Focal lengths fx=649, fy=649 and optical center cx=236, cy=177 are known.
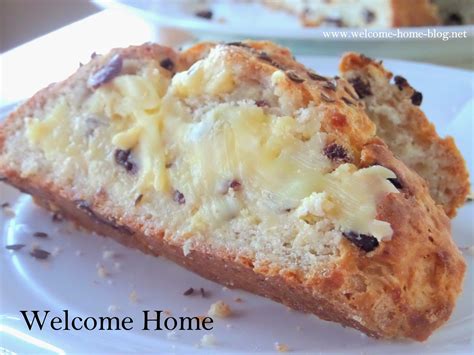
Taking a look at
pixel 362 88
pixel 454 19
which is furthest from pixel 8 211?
pixel 454 19

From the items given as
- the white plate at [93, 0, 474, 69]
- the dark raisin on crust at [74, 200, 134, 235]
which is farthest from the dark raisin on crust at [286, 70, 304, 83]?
the white plate at [93, 0, 474, 69]

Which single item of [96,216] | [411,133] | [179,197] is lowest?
[96,216]

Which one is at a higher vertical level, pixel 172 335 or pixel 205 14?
pixel 205 14

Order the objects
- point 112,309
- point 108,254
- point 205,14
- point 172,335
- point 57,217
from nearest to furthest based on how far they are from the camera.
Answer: point 172,335 < point 112,309 < point 108,254 < point 57,217 < point 205,14

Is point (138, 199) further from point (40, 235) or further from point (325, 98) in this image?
point (325, 98)

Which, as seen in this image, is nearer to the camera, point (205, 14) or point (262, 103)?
point (262, 103)

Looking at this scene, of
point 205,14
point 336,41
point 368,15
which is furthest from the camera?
point 205,14

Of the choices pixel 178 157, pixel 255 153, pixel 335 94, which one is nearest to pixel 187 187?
pixel 178 157
